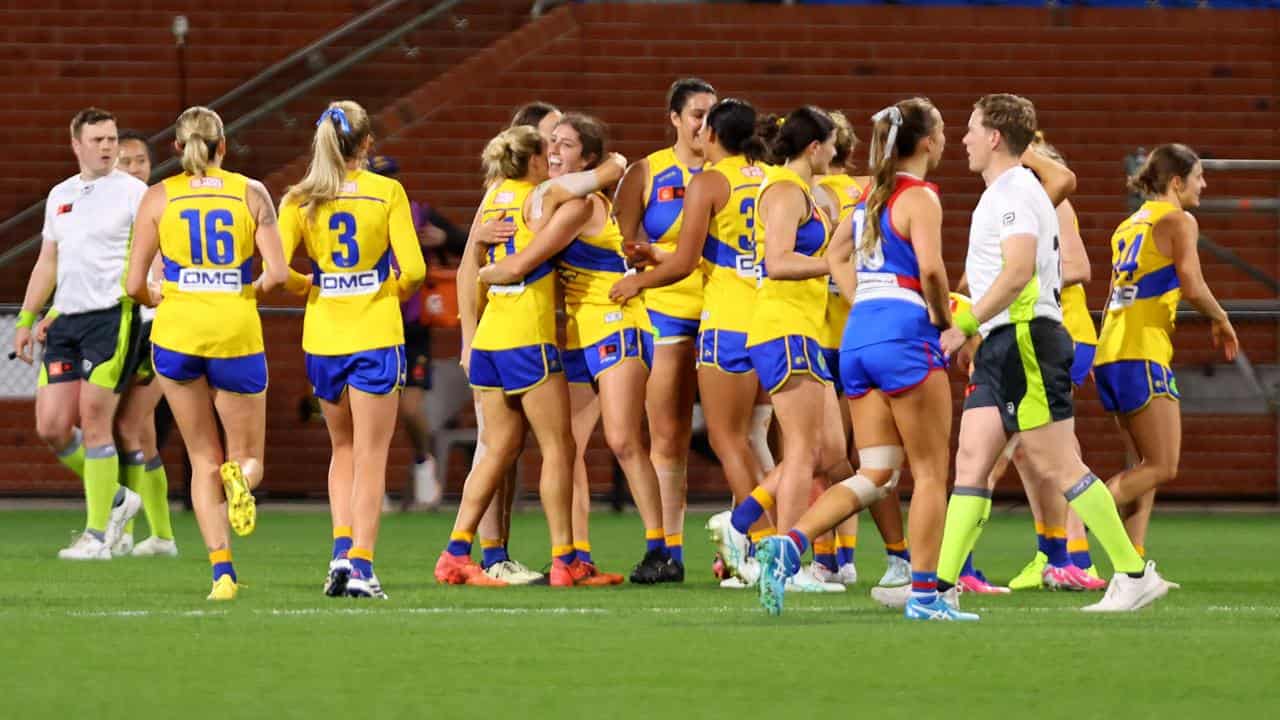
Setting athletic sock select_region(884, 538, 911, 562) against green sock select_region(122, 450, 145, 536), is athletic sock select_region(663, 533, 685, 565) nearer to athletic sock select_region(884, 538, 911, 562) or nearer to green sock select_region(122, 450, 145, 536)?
athletic sock select_region(884, 538, 911, 562)

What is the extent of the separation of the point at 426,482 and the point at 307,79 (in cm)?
510

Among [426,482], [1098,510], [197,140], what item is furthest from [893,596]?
[426,482]

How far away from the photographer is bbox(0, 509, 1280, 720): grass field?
636 cm

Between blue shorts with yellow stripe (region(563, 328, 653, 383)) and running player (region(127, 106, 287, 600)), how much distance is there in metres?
1.79

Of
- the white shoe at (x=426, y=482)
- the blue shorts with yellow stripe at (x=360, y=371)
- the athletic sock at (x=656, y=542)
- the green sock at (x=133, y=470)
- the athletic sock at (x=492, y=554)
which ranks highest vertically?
the blue shorts with yellow stripe at (x=360, y=371)

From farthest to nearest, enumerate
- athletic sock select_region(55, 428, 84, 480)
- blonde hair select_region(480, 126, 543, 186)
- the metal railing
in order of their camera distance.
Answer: the metal railing < athletic sock select_region(55, 428, 84, 480) < blonde hair select_region(480, 126, 543, 186)

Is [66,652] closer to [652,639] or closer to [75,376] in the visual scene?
[652,639]

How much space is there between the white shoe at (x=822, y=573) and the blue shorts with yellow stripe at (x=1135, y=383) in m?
1.56

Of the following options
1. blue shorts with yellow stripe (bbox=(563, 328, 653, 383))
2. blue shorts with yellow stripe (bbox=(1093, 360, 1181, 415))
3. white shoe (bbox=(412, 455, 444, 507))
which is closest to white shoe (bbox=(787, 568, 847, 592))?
blue shorts with yellow stripe (bbox=(563, 328, 653, 383))

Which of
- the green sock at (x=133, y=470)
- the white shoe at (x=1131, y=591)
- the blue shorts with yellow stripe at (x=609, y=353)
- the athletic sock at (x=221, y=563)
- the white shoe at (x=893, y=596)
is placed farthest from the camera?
the green sock at (x=133, y=470)

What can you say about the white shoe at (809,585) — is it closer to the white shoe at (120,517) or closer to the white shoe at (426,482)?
the white shoe at (120,517)

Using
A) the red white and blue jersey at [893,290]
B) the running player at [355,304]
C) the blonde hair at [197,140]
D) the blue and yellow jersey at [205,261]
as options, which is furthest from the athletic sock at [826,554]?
the blonde hair at [197,140]

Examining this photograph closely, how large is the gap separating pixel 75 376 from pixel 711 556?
3.80m

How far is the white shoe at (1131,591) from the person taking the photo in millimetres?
8727
